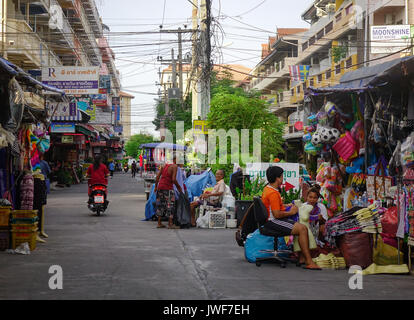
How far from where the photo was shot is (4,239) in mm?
9969

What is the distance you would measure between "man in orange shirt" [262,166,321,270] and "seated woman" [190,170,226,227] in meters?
5.71

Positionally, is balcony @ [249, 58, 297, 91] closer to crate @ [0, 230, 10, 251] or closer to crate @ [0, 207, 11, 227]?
crate @ [0, 207, 11, 227]

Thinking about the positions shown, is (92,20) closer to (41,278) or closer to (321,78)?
(321,78)

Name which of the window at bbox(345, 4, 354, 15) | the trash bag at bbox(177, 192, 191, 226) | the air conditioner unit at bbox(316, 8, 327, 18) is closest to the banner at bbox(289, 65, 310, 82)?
the air conditioner unit at bbox(316, 8, 327, 18)

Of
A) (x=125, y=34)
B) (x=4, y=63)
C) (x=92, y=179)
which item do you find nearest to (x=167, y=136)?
(x=125, y=34)

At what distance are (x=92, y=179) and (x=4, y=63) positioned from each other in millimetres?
8468

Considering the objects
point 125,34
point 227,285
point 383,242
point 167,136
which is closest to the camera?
point 227,285

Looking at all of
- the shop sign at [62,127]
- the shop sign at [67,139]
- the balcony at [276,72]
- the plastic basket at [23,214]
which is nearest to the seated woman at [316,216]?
the plastic basket at [23,214]

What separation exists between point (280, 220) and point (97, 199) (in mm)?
9315

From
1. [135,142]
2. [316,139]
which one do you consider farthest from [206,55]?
[135,142]

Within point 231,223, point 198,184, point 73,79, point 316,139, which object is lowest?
point 231,223

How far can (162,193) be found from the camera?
14.2 metres

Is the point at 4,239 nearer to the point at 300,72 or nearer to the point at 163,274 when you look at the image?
the point at 163,274

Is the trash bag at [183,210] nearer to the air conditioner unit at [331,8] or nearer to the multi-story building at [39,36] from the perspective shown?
the multi-story building at [39,36]
